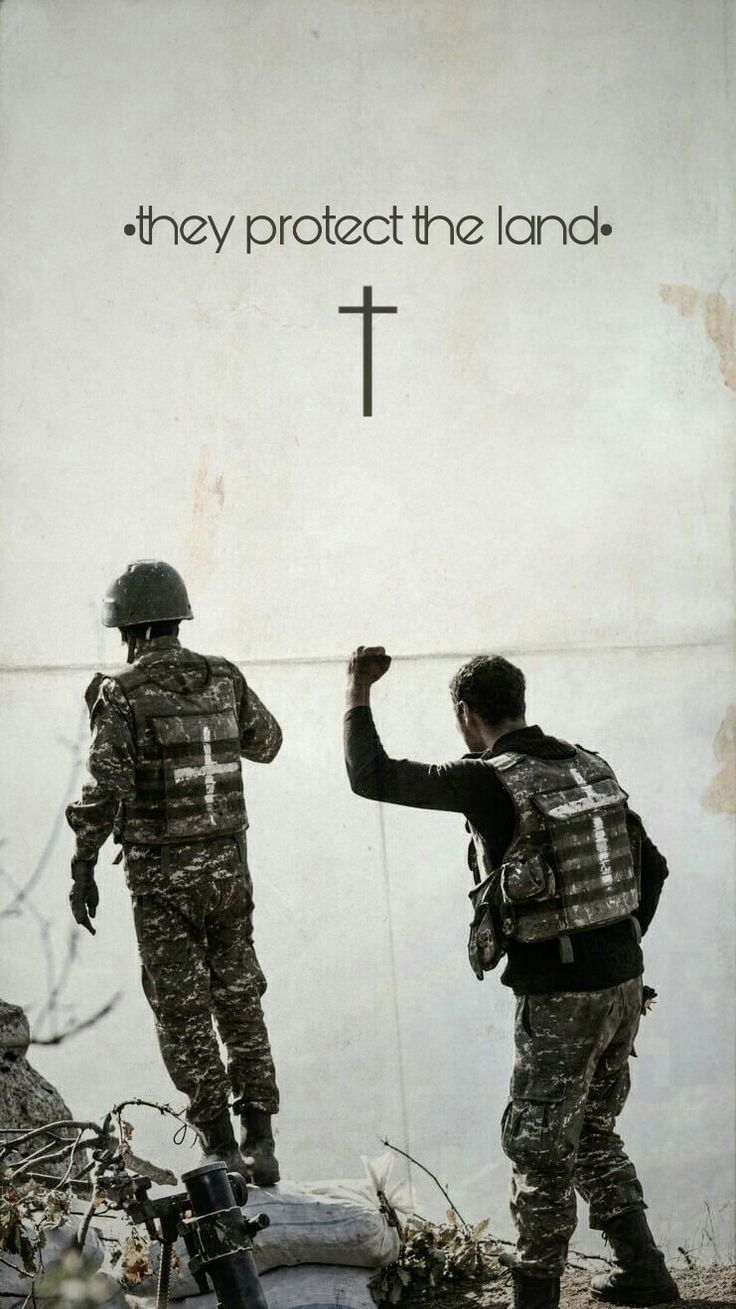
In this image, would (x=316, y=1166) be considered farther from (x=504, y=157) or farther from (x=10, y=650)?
(x=504, y=157)

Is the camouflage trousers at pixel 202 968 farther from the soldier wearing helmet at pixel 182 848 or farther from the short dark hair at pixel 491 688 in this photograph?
the short dark hair at pixel 491 688

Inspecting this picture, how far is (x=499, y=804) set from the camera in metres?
3.44

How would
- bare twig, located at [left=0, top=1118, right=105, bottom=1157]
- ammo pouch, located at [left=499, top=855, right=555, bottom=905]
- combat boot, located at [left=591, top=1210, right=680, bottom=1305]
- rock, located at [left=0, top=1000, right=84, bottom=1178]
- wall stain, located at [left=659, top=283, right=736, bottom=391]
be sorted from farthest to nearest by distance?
wall stain, located at [left=659, top=283, right=736, bottom=391] < rock, located at [left=0, top=1000, right=84, bottom=1178] < combat boot, located at [left=591, top=1210, right=680, bottom=1305] < ammo pouch, located at [left=499, top=855, right=555, bottom=905] < bare twig, located at [left=0, top=1118, right=105, bottom=1157]

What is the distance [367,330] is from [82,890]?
7.02 ft

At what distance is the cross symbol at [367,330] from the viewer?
490 centimetres

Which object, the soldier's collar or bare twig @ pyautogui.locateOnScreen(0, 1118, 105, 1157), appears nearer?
bare twig @ pyautogui.locateOnScreen(0, 1118, 105, 1157)

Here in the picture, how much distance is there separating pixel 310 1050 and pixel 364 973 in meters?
0.30

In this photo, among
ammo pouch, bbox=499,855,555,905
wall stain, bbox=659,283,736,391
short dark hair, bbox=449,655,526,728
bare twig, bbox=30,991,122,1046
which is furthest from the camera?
wall stain, bbox=659,283,736,391

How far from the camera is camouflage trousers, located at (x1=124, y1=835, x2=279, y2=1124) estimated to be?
3811mm

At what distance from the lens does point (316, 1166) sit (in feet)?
15.9

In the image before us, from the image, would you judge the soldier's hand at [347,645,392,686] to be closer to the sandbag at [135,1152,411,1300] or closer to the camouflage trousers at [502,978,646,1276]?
the camouflage trousers at [502,978,646,1276]

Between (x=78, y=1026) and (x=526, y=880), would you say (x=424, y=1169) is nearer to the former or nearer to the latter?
(x=78, y=1026)

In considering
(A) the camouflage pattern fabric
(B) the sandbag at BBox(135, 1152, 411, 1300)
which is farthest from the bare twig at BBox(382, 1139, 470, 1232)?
(A) the camouflage pattern fabric

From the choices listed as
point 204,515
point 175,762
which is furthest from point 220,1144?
point 204,515
